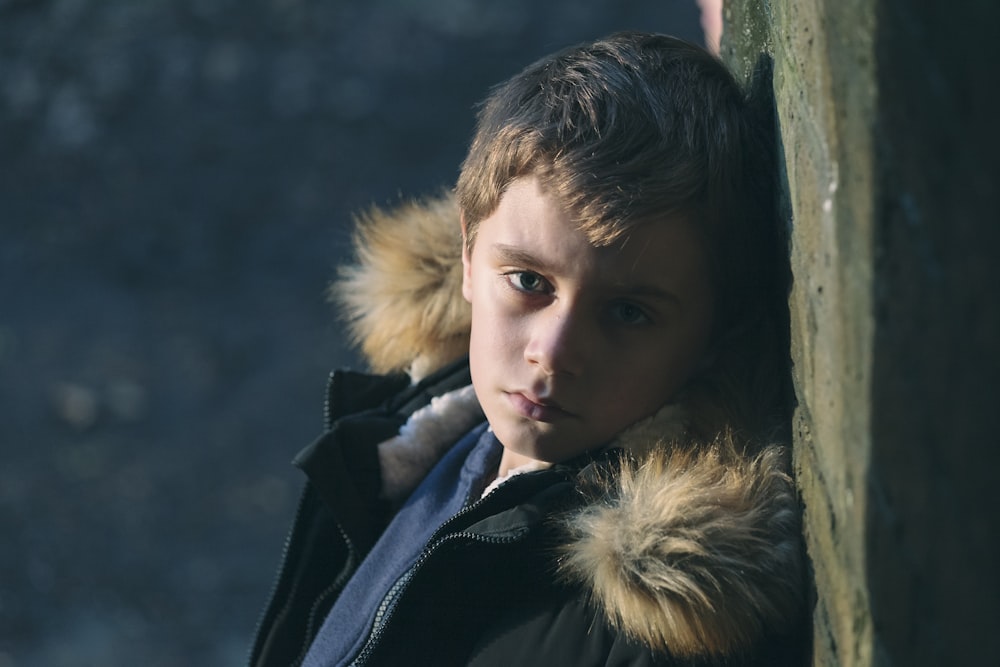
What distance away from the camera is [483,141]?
165 centimetres

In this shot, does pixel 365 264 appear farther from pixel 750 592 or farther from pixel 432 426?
pixel 750 592

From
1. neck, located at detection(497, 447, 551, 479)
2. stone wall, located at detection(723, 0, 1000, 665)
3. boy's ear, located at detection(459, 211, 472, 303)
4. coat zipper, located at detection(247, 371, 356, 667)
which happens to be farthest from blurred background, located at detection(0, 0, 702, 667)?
stone wall, located at detection(723, 0, 1000, 665)

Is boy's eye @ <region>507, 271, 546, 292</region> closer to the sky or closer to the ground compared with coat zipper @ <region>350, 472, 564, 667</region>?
closer to the sky

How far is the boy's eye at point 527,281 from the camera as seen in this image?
1.52m

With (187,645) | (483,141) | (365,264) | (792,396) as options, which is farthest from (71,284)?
(792,396)

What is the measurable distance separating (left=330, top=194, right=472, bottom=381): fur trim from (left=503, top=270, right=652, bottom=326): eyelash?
1.69ft

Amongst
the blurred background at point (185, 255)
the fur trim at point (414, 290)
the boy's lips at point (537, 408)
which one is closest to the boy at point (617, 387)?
the boy's lips at point (537, 408)

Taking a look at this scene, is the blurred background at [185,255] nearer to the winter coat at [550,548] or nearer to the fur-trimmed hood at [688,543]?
the winter coat at [550,548]

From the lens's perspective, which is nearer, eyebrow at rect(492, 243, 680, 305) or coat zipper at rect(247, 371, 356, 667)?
eyebrow at rect(492, 243, 680, 305)

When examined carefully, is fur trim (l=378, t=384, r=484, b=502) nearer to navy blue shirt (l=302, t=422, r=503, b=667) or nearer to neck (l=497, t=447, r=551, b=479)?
navy blue shirt (l=302, t=422, r=503, b=667)

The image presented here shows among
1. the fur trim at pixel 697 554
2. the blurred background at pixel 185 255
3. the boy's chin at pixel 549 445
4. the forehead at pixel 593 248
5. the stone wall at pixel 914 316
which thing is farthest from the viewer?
the blurred background at pixel 185 255

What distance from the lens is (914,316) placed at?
914 millimetres

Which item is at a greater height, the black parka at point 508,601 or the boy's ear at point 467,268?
the boy's ear at point 467,268

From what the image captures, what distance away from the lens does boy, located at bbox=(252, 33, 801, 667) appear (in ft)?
4.29
